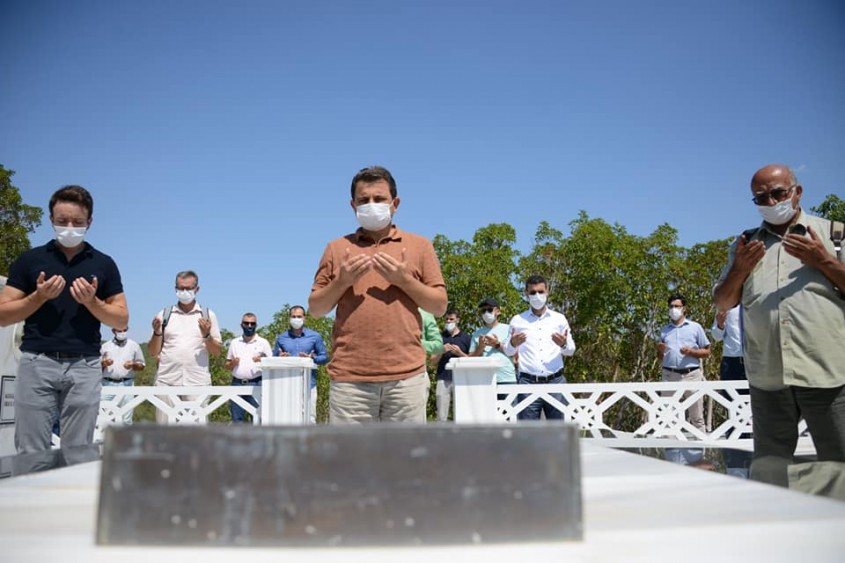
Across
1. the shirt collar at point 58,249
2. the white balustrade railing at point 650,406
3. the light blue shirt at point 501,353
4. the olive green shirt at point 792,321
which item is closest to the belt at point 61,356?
the shirt collar at point 58,249

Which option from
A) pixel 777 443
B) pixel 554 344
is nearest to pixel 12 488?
pixel 777 443

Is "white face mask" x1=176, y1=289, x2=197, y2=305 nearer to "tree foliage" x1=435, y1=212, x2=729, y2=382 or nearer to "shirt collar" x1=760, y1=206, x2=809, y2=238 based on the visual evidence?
"shirt collar" x1=760, y1=206, x2=809, y2=238

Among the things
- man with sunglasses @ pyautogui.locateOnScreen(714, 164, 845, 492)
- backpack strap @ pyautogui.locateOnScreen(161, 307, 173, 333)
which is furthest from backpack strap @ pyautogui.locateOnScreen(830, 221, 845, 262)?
backpack strap @ pyautogui.locateOnScreen(161, 307, 173, 333)

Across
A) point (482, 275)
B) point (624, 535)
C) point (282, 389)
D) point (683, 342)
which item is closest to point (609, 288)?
point (482, 275)

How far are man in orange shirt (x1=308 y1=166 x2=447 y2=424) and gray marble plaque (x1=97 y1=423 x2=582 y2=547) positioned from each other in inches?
70.9

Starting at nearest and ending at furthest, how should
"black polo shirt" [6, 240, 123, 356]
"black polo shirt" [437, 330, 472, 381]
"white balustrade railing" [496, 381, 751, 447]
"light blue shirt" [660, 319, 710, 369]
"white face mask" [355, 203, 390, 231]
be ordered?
"white face mask" [355, 203, 390, 231] < "black polo shirt" [6, 240, 123, 356] < "white balustrade railing" [496, 381, 751, 447] < "light blue shirt" [660, 319, 710, 369] < "black polo shirt" [437, 330, 472, 381]

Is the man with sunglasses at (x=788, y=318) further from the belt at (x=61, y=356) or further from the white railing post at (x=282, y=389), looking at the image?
the belt at (x=61, y=356)

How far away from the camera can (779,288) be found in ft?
10.3

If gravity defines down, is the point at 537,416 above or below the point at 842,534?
below

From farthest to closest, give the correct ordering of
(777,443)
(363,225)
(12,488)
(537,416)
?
(537,416)
(363,225)
(777,443)
(12,488)

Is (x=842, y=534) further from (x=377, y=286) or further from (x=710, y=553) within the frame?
(x=377, y=286)

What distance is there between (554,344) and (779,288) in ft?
15.3

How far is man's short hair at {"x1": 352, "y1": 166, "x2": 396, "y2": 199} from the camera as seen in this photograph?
3426 millimetres

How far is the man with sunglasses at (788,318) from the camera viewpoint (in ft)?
9.58
